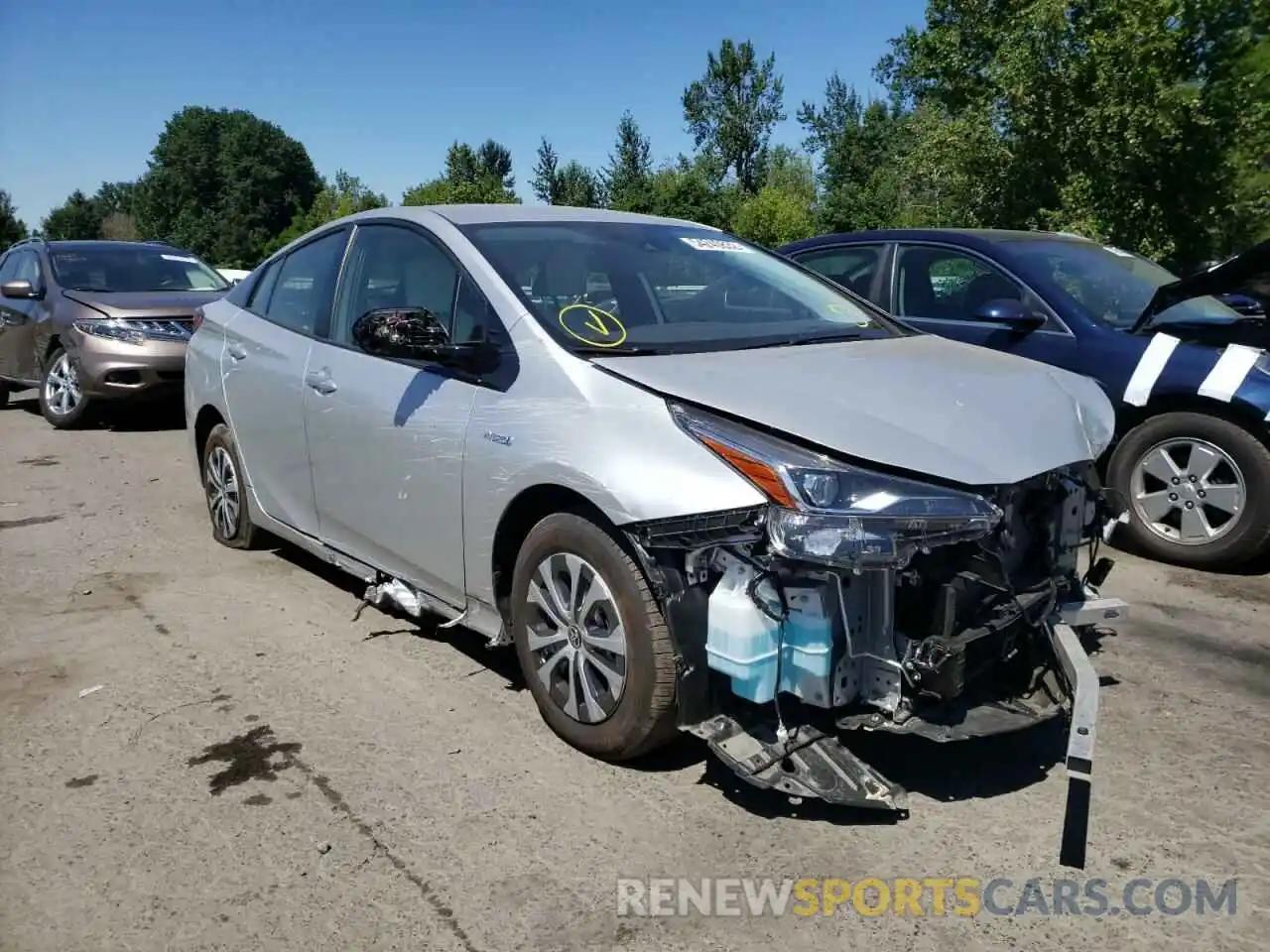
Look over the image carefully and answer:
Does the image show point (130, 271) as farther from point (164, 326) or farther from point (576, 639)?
point (576, 639)

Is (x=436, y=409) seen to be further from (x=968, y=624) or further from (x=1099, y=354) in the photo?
(x=1099, y=354)

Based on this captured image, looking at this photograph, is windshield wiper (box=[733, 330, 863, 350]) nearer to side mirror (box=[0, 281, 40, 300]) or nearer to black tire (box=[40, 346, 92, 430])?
black tire (box=[40, 346, 92, 430])

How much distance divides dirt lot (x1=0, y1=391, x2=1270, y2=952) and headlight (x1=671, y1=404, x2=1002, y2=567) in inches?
32.3

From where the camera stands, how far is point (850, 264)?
261 inches

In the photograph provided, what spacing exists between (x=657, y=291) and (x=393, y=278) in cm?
110

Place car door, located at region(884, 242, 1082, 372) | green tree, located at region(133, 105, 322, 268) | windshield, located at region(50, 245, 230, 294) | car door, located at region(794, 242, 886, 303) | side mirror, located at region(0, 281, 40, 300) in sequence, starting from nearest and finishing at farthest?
car door, located at region(884, 242, 1082, 372) < car door, located at region(794, 242, 886, 303) < side mirror, located at region(0, 281, 40, 300) < windshield, located at region(50, 245, 230, 294) < green tree, located at region(133, 105, 322, 268)

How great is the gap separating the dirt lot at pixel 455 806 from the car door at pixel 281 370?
635 mm

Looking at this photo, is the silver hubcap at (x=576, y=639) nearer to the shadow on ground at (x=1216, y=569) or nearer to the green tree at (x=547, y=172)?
the shadow on ground at (x=1216, y=569)

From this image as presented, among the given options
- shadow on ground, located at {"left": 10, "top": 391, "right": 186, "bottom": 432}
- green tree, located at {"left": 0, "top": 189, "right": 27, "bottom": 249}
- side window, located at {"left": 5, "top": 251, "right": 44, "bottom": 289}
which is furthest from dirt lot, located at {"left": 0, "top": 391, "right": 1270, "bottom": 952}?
green tree, located at {"left": 0, "top": 189, "right": 27, "bottom": 249}

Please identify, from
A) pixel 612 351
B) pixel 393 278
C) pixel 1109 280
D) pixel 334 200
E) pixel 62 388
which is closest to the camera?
pixel 612 351

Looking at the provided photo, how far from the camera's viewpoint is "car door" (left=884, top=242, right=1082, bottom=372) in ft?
18.2

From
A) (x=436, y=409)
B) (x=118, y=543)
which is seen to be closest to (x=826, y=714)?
(x=436, y=409)

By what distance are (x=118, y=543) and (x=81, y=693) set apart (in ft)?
7.45

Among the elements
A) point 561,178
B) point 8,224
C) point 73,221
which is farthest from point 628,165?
point 73,221
